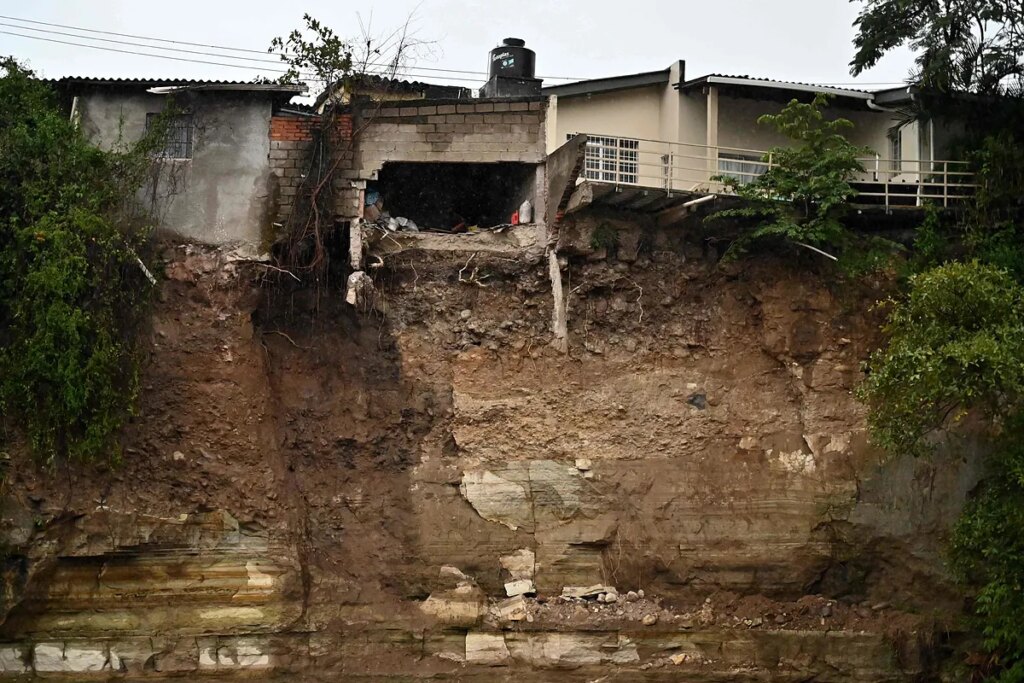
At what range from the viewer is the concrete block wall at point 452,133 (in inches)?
853

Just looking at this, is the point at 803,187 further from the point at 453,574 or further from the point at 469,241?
the point at 453,574

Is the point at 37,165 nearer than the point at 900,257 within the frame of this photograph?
Yes

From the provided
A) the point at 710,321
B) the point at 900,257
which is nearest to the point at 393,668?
the point at 710,321

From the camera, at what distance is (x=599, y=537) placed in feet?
68.1

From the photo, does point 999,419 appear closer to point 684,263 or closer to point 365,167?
point 684,263

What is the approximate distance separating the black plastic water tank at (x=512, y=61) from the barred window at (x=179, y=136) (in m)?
5.59

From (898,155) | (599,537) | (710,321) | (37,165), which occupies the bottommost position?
(599,537)

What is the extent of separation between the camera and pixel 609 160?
23.0 metres

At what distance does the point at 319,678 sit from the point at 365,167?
27.5 ft

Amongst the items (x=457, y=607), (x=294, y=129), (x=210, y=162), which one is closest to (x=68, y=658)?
(x=457, y=607)

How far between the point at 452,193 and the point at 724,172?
16.8 feet

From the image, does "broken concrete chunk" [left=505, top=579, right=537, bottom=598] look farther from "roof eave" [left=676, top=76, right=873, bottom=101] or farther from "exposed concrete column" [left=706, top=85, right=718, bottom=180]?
"roof eave" [left=676, top=76, right=873, bottom=101]

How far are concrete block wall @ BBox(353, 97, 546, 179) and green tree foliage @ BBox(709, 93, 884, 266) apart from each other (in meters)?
3.42

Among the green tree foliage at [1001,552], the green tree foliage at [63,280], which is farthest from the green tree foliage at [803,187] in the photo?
the green tree foliage at [63,280]
